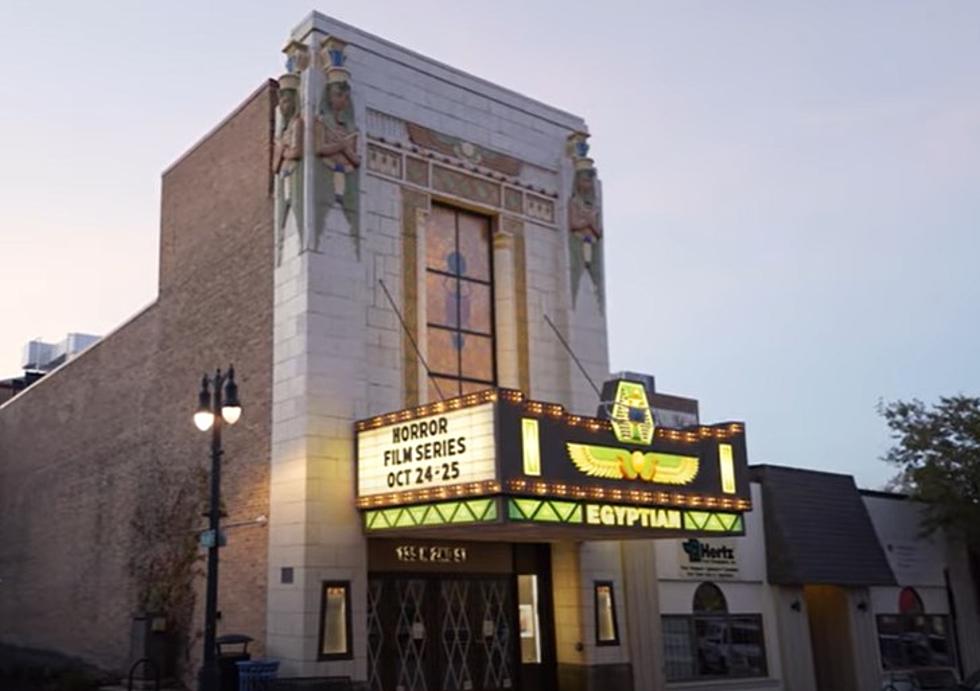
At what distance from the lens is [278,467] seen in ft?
68.2

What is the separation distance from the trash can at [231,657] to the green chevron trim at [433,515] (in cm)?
300

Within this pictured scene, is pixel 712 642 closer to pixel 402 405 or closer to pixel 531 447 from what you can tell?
pixel 402 405

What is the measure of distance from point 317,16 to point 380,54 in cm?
156

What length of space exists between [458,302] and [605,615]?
7.40 meters

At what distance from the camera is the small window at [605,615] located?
77.8 ft

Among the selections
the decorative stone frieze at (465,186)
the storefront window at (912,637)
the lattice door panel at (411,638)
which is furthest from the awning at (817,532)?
the lattice door panel at (411,638)

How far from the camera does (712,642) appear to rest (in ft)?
85.9

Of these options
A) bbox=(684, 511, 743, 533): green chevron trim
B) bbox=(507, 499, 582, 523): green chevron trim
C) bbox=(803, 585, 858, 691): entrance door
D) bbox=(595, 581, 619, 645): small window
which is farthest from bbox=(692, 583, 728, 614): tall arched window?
bbox=(507, 499, 582, 523): green chevron trim

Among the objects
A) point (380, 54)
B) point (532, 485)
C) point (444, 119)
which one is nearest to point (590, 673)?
point (532, 485)

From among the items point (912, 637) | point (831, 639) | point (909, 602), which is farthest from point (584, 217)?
point (912, 637)

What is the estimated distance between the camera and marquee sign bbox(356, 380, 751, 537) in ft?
59.2

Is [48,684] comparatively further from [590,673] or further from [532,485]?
[532,485]

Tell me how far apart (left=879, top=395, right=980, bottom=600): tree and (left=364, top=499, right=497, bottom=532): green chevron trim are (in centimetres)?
1730

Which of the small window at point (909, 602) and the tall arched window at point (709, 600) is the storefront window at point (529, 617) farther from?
the small window at point (909, 602)
